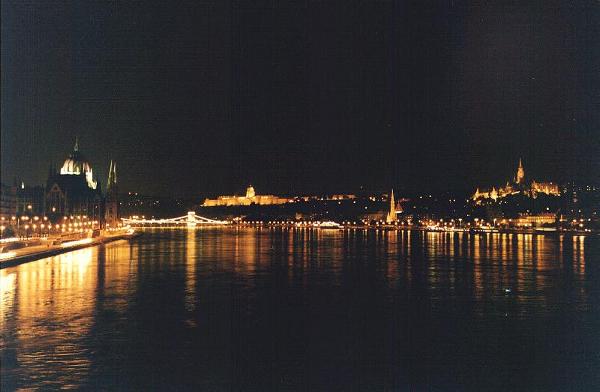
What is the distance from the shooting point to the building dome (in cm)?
10688

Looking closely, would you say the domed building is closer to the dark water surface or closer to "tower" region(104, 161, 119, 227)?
"tower" region(104, 161, 119, 227)

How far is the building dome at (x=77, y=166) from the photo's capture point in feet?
351

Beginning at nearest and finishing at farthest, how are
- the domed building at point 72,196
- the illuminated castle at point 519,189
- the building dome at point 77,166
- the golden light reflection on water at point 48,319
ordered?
the golden light reflection on water at point 48,319 < the domed building at point 72,196 < the building dome at point 77,166 < the illuminated castle at point 519,189

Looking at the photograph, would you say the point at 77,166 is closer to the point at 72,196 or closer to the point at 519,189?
the point at 72,196

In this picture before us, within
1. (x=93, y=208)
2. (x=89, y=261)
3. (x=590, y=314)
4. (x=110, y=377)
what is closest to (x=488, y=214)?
(x=93, y=208)

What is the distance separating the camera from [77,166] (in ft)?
352

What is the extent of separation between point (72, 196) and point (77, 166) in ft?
45.4

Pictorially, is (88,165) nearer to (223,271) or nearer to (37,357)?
(223,271)

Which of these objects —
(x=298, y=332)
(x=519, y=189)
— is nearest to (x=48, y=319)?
(x=298, y=332)

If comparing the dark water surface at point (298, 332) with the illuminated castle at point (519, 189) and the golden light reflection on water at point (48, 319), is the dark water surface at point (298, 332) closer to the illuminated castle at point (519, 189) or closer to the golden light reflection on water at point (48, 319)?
the golden light reflection on water at point (48, 319)

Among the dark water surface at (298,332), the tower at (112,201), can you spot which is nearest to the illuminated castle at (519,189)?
the tower at (112,201)

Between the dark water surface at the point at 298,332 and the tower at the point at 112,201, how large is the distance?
8551 centimetres

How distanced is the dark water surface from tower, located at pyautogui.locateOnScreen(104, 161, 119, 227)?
3366 inches

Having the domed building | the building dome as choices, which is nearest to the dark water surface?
the domed building
